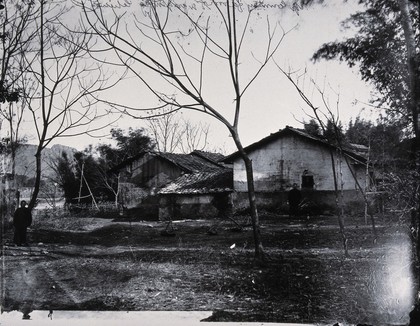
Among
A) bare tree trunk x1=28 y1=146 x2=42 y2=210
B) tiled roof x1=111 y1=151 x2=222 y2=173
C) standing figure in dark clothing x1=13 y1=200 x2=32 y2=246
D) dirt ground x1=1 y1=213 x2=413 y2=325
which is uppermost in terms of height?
tiled roof x1=111 y1=151 x2=222 y2=173

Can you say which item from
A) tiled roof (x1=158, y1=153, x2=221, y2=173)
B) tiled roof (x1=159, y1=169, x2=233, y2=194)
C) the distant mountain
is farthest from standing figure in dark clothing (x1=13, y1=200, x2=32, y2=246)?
tiled roof (x1=159, y1=169, x2=233, y2=194)

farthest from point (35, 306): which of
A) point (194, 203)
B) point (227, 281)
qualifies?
point (194, 203)

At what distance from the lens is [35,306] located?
13.0 feet

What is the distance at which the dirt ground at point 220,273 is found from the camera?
3.47 m

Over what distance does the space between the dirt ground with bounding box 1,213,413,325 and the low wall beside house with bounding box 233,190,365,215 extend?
39 centimetres

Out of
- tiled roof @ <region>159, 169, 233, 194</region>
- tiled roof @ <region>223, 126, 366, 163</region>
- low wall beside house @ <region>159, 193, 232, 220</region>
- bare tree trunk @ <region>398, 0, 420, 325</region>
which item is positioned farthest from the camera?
tiled roof @ <region>159, 169, 233, 194</region>

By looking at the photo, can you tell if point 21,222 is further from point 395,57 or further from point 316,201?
point 316,201

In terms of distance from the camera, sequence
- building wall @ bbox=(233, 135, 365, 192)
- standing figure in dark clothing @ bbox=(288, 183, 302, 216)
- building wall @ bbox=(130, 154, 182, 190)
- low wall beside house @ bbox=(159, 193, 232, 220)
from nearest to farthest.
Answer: building wall @ bbox=(130, 154, 182, 190) → building wall @ bbox=(233, 135, 365, 192) → standing figure in dark clothing @ bbox=(288, 183, 302, 216) → low wall beside house @ bbox=(159, 193, 232, 220)

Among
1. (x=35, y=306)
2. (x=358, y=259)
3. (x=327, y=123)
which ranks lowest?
(x=35, y=306)

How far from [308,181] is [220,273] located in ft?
15.5

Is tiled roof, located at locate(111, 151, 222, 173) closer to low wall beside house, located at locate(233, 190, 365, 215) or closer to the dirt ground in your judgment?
the dirt ground

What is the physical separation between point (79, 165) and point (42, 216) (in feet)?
3.27

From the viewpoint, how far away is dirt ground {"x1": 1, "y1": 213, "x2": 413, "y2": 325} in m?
3.47

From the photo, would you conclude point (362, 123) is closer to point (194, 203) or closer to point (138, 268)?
point (138, 268)
